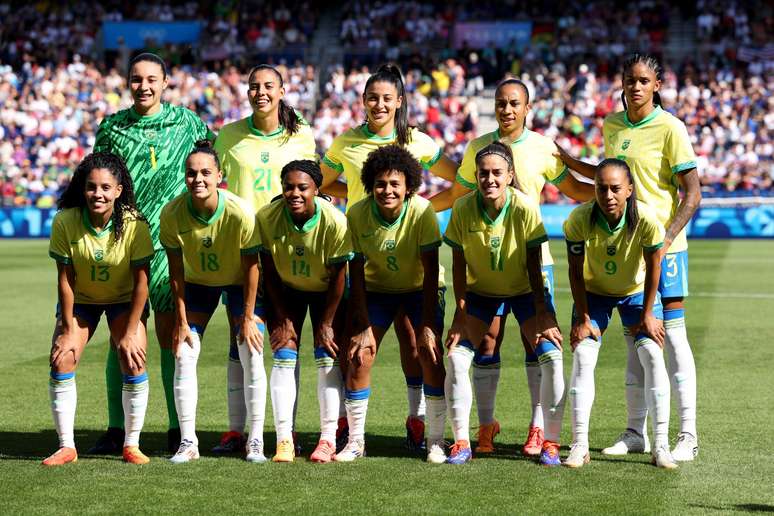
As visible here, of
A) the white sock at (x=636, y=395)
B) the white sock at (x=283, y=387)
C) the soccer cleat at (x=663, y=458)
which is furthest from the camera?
the white sock at (x=636, y=395)

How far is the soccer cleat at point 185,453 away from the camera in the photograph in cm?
651

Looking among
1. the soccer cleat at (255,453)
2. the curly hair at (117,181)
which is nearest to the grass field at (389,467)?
the soccer cleat at (255,453)

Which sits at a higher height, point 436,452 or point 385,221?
point 385,221

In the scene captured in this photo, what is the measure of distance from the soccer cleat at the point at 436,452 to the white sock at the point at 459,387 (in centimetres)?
10

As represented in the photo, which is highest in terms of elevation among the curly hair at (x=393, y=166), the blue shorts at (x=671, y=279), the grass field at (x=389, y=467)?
the curly hair at (x=393, y=166)

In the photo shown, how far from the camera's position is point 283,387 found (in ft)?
21.7

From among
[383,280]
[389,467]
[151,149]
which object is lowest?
[389,467]

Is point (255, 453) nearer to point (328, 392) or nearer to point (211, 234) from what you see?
point (328, 392)

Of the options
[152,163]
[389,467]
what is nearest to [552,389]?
[389,467]

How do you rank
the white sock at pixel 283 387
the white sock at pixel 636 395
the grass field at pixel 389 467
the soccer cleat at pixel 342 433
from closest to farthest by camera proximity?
the grass field at pixel 389 467 < the white sock at pixel 283 387 < the white sock at pixel 636 395 < the soccer cleat at pixel 342 433

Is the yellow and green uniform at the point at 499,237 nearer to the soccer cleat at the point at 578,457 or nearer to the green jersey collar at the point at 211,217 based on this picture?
the soccer cleat at the point at 578,457

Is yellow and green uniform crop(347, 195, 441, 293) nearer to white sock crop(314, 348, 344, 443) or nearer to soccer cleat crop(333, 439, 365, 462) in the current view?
white sock crop(314, 348, 344, 443)

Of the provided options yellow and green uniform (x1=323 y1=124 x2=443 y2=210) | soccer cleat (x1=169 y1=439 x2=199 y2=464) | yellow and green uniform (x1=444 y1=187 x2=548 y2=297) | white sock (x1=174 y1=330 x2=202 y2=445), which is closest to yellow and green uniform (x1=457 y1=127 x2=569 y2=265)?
yellow and green uniform (x1=323 y1=124 x2=443 y2=210)

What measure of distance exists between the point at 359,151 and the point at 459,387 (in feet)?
5.23
